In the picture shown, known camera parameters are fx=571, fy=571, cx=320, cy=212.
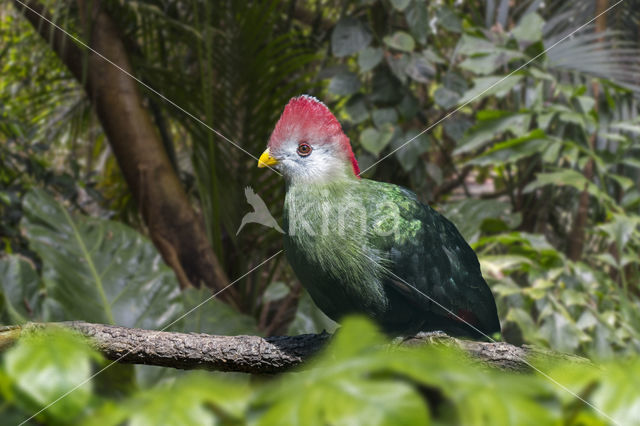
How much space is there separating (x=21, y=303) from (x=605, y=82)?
1.35 metres

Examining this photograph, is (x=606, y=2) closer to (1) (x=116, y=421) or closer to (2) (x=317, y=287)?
(2) (x=317, y=287)

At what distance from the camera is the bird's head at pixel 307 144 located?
1.94 feet

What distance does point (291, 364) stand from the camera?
1.89ft

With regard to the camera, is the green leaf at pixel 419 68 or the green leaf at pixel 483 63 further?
the green leaf at pixel 419 68

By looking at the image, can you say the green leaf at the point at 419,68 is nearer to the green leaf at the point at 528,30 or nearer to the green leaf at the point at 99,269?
the green leaf at the point at 528,30

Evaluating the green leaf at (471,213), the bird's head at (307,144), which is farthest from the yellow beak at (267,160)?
the green leaf at (471,213)

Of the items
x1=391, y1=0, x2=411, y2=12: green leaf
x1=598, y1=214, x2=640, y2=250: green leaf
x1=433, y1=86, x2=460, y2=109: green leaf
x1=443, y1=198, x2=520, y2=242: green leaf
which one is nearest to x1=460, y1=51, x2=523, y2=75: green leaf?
x1=433, y1=86, x2=460, y2=109: green leaf

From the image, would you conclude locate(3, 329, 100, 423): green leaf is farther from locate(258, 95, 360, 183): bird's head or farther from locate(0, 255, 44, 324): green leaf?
locate(0, 255, 44, 324): green leaf

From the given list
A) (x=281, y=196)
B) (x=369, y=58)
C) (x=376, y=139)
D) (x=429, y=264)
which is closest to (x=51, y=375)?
(x=429, y=264)

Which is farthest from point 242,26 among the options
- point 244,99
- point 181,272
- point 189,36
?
point 181,272

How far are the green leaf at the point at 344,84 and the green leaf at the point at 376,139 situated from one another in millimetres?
94

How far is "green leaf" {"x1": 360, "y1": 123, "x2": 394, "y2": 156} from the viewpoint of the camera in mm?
1008

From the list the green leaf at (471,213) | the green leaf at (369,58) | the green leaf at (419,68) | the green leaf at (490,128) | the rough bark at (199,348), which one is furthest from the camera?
the green leaf at (419,68)

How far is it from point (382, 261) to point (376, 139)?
1.66 ft
